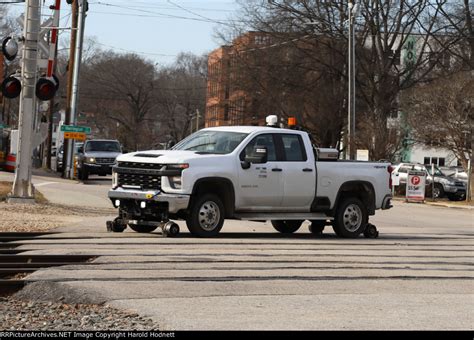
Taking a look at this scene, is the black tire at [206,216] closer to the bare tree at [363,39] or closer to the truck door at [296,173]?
the truck door at [296,173]

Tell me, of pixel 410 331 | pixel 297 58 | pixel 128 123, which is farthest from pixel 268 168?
pixel 128 123

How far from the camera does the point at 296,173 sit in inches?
614

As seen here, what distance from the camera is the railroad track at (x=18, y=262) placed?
9312 mm

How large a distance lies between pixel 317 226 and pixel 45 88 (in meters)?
7.72

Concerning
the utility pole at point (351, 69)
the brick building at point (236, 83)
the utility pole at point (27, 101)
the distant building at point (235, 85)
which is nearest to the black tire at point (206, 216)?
the utility pole at point (27, 101)

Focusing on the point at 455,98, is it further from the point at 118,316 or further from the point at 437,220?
the point at 118,316

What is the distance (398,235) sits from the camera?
58.7ft

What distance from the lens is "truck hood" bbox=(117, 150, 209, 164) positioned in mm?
14270

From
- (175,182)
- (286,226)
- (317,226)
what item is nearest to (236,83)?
(286,226)

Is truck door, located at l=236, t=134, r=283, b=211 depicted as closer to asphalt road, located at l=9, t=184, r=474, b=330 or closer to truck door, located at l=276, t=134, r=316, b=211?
truck door, located at l=276, t=134, r=316, b=211

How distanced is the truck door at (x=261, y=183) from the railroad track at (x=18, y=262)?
3.70 metres

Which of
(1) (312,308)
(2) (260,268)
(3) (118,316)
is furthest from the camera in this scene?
(2) (260,268)

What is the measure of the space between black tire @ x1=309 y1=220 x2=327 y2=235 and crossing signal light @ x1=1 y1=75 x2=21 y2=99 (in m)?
7.78

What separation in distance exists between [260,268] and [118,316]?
11.7 ft
